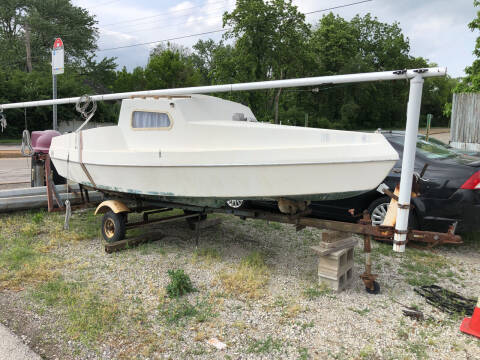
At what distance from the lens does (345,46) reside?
131 ft

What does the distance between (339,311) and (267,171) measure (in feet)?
5.20

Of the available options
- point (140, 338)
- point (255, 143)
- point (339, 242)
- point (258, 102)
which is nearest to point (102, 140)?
point (255, 143)

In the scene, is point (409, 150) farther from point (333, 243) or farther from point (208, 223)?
point (208, 223)

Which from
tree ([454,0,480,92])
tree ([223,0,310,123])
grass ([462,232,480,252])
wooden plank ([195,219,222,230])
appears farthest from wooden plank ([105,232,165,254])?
tree ([223,0,310,123])

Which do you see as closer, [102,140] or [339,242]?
[339,242]

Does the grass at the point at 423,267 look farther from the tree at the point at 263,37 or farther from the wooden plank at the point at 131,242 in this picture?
the tree at the point at 263,37

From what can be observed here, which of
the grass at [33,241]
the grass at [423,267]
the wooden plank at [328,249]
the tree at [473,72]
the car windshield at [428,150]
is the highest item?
the tree at [473,72]

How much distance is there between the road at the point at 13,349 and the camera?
2.73 m

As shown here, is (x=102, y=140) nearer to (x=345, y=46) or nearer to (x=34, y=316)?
(x=34, y=316)

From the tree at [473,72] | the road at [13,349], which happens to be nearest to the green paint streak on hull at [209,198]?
the road at [13,349]

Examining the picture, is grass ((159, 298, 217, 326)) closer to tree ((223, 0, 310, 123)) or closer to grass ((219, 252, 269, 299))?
grass ((219, 252, 269, 299))

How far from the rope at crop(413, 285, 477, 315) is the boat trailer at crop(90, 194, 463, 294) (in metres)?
0.51

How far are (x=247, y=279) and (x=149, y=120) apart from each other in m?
2.54

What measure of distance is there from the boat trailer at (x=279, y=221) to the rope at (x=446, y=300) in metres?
0.51
